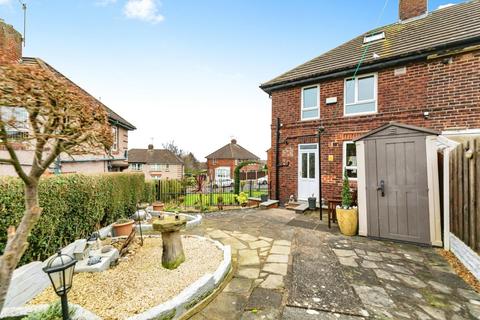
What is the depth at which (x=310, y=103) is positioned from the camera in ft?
31.3

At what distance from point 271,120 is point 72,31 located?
8827 millimetres

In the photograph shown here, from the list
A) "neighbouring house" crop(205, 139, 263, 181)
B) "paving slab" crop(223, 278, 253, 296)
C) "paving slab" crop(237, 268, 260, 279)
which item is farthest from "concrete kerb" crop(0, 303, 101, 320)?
"neighbouring house" crop(205, 139, 263, 181)

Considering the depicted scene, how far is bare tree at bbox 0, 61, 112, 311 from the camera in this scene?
171 centimetres

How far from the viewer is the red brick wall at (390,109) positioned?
263 inches

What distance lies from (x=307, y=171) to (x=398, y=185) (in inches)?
175

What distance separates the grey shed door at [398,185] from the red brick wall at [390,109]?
3.18m

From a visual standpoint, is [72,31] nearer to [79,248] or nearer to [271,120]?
[79,248]

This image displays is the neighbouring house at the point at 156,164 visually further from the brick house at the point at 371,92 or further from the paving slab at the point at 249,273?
the paving slab at the point at 249,273

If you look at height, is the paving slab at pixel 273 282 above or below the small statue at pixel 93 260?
below

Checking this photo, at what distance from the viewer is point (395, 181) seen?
5133 millimetres

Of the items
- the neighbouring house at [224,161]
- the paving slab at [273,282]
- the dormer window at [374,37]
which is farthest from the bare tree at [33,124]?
the neighbouring house at [224,161]

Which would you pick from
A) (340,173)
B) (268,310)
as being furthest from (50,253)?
(340,173)

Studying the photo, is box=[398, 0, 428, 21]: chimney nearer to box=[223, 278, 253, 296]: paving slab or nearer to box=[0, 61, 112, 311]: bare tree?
box=[223, 278, 253, 296]: paving slab

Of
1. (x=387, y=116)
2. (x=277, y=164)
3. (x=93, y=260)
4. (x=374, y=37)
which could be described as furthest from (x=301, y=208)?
(x=374, y=37)
